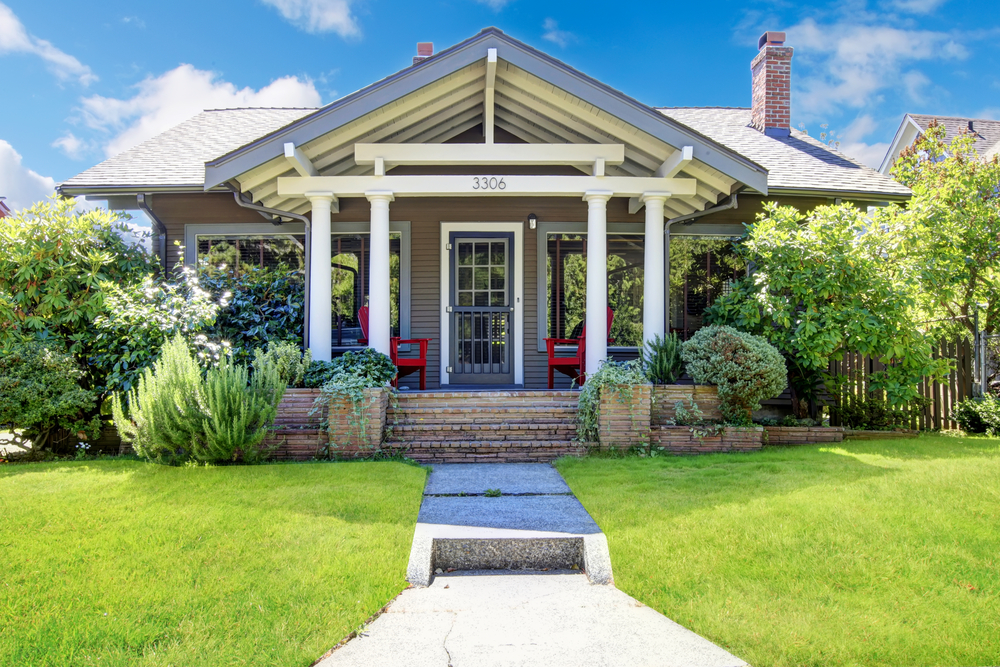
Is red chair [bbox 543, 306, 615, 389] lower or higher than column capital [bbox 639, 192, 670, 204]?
lower

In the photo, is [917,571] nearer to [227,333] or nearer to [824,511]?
[824,511]

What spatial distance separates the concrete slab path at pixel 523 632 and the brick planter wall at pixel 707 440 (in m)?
3.23

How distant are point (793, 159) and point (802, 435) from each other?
183 inches

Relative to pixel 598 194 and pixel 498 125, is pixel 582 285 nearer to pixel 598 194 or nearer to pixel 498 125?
pixel 598 194

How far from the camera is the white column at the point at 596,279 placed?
7.08 meters

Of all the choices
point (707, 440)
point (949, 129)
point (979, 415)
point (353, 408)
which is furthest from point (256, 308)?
point (949, 129)

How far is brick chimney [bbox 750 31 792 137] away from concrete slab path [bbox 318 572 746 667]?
9.72 meters

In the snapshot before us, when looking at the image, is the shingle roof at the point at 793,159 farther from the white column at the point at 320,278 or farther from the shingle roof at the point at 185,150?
the shingle roof at the point at 185,150

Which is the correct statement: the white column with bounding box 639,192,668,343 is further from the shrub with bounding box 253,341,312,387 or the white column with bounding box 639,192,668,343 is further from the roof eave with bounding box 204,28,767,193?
the shrub with bounding box 253,341,312,387

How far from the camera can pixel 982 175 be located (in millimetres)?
8664

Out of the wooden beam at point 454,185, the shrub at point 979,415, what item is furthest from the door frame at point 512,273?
the shrub at point 979,415

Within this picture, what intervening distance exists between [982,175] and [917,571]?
7798mm

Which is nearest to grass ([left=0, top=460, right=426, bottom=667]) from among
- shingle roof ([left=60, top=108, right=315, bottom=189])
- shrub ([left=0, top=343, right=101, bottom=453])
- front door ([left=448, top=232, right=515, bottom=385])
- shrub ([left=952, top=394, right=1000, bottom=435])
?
shrub ([left=0, top=343, right=101, bottom=453])

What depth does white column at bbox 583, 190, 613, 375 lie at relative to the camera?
708 centimetres
